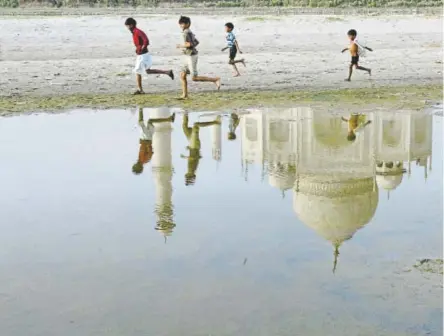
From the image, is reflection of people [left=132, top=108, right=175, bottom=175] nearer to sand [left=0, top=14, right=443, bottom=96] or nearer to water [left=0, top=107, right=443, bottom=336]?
water [left=0, top=107, right=443, bottom=336]

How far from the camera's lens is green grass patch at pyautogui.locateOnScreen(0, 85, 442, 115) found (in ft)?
44.5

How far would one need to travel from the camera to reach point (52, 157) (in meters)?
9.39

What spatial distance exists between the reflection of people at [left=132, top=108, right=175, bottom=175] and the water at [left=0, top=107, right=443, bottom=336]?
6 cm

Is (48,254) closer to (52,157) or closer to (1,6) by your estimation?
(52,157)

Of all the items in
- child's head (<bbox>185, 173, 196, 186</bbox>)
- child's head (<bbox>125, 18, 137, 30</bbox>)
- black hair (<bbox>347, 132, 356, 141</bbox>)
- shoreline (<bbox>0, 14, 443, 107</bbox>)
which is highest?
child's head (<bbox>125, 18, 137, 30</bbox>)

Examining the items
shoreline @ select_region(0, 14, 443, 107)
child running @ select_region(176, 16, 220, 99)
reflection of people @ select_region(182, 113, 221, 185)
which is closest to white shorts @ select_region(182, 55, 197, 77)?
child running @ select_region(176, 16, 220, 99)

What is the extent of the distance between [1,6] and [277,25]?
2991 cm

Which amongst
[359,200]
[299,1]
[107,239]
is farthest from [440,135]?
[299,1]

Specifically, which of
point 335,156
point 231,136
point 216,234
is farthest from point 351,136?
point 216,234

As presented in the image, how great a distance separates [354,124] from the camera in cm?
1177

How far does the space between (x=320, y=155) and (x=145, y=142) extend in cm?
223

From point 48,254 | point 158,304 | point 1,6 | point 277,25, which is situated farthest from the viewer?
point 1,6

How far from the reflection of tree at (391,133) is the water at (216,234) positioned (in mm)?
59

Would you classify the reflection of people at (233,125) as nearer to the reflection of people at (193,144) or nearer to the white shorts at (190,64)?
the reflection of people at (193,144)
